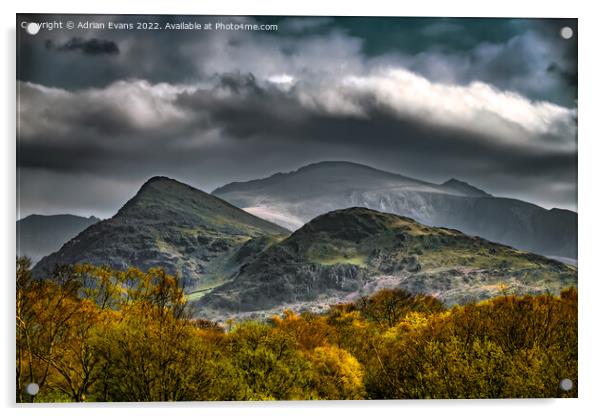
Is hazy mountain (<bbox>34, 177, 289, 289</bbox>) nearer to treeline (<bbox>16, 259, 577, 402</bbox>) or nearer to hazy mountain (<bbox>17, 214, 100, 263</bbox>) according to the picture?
hazy mountain (<bbox>17, 214, 100, 263</bbox>)

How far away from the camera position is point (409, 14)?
433 inches

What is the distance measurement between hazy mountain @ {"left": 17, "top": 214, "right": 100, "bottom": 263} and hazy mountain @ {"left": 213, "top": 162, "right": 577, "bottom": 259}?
2455mm

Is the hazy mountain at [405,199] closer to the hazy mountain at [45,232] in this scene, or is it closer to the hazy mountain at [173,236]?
the hazy mountain at [173,236]

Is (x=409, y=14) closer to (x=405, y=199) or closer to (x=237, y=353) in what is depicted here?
(x=405, y=199)

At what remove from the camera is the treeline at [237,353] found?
34.2 ft

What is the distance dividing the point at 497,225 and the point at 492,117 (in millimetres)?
2156

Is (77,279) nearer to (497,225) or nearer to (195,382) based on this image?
(195,382)

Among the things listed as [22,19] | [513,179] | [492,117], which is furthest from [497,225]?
[22,19]

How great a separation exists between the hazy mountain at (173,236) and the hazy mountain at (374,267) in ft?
2.48

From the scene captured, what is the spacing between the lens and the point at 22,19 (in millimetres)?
10508

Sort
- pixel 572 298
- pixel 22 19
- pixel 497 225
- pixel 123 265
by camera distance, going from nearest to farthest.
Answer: pixel 22 19 < pixel 572 298 < pixel 497 225 < pixel 123 265

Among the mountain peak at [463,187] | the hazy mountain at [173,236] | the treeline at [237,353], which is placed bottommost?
the treeline at [237,353]

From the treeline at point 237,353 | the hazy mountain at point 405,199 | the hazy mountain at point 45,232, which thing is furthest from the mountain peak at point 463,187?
the hazy mountain at point 45,232

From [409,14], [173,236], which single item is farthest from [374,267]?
[409,14]
